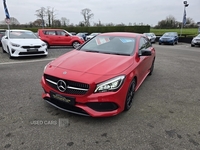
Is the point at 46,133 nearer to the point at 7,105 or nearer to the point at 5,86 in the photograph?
the point at 7,105

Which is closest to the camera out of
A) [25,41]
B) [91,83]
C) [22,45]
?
[91,83]

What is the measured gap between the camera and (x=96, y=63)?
291 centimetres

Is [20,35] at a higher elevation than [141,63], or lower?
higher

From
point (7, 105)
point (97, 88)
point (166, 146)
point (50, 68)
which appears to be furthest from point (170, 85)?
point (7, 105)

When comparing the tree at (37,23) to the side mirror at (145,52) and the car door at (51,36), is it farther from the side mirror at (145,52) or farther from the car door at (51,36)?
the side mirror at (145,52)

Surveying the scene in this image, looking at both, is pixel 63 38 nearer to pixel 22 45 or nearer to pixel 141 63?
pixel 22 45

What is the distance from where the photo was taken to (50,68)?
291cm

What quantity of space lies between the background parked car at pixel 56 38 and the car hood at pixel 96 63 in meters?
9.98

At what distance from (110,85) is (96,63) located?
0.61 meters

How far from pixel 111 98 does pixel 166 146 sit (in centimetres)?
102

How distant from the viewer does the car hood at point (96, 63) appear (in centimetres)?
266

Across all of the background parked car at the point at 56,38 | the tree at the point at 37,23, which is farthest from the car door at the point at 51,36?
the tree at the point at 37,23

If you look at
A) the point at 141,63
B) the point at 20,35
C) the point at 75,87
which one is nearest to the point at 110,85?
the point at 75,87

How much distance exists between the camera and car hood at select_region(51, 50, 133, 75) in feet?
8.72
